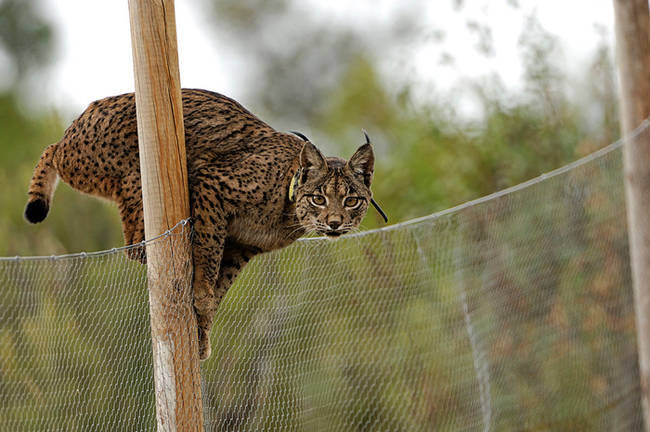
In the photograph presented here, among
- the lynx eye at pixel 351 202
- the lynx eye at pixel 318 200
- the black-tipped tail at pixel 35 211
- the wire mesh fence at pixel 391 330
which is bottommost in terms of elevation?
the wire mesh fence at pixel 391 330

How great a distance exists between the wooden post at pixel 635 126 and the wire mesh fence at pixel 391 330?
2.18ft

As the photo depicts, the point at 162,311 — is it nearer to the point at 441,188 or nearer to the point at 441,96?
the point at 441,188

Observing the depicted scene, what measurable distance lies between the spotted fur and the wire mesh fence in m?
0.25

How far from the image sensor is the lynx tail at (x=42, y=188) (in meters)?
3.07

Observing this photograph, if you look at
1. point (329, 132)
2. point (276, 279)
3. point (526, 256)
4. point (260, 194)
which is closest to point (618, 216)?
point (526, 256)

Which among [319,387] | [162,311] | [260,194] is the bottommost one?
[319,387]

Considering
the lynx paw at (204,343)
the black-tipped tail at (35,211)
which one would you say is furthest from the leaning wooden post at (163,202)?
the black-tipped tail at (35,211)

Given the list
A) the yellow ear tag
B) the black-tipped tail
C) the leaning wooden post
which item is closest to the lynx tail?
the black-tipped tail

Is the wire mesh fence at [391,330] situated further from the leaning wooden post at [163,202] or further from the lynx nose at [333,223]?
the lynx nose at [333,223]

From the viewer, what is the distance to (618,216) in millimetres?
5996

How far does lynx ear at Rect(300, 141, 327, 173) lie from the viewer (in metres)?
2.95

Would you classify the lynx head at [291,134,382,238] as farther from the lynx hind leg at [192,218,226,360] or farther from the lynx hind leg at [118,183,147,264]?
the lynx hind leg at [118,183,147,264]

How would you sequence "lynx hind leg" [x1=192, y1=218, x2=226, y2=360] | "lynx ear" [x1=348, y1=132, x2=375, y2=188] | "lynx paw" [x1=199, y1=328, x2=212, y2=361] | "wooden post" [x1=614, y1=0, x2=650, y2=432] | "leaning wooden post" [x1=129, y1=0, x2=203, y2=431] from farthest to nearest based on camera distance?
"wooden post" [x1=614, y1=0, x2=650, y2=432] < "lynx ear" [x1=348, y1=132, x2=375, y2=188] < "lynx paw" [x1=199, y1=328, x2=212, y2=361] < "lynx hind leg" [x1=192, y1=218, x2=226, y2=360] < "leaning wooden post" [x1=129, y1=0, x2=203, y2=431]

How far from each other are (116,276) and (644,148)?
320 cm
